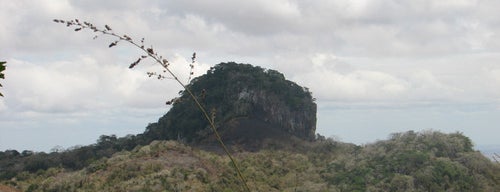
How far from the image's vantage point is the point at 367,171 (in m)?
54.2

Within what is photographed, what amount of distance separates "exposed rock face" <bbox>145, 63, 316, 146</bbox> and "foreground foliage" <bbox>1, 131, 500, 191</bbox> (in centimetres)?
1664

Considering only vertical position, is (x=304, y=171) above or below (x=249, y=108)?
below

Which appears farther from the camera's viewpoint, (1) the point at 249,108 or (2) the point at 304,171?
(1) the point at 249,108

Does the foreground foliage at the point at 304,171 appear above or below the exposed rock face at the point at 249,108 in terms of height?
below

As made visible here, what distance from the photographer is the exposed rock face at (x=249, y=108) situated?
279 ft

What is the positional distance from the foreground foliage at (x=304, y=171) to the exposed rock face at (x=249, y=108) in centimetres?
1664

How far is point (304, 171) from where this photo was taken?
60312 millimetres

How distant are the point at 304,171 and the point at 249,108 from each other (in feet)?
91.7

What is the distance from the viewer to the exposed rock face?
85000 mm

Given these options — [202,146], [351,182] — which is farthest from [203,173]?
[202,146]

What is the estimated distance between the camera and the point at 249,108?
87.1 metres

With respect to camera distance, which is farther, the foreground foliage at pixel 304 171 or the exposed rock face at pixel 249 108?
the exposed rock face at pixel 249 108

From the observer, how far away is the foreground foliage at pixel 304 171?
163 ft

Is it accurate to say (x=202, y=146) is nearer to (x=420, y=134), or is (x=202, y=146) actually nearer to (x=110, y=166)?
(x=110, y=166)
